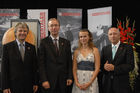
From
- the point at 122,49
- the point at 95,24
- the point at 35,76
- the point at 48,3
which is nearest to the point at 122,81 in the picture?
the point at 122,49

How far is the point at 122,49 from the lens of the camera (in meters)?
2.61

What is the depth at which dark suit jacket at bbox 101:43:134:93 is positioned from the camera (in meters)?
2.53

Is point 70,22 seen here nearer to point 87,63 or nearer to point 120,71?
point 87,63

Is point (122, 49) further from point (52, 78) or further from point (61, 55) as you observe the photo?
point (52, 78)

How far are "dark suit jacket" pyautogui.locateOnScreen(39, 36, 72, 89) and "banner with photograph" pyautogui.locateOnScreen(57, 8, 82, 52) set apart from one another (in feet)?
10.5

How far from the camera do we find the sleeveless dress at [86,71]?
2.59m

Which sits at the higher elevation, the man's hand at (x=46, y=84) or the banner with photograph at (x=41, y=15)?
the banner with photograph at (x=41, y=15)

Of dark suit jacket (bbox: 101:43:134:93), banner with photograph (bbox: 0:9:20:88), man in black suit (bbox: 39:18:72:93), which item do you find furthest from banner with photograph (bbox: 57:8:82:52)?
man in black suit (bbox: 39:18:72:93)

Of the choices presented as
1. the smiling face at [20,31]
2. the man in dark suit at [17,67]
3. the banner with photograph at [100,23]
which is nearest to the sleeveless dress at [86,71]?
the man in dark suit at [17,67]

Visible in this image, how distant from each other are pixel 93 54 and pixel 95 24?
122 inches

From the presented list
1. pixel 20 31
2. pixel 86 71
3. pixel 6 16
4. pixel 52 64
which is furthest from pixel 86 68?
pixel 6 16

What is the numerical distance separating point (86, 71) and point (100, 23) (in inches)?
126

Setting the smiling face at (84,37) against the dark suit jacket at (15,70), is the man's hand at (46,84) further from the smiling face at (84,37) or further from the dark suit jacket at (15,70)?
the smiling face at (84,37)

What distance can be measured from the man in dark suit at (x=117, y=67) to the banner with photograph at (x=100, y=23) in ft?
8.93
